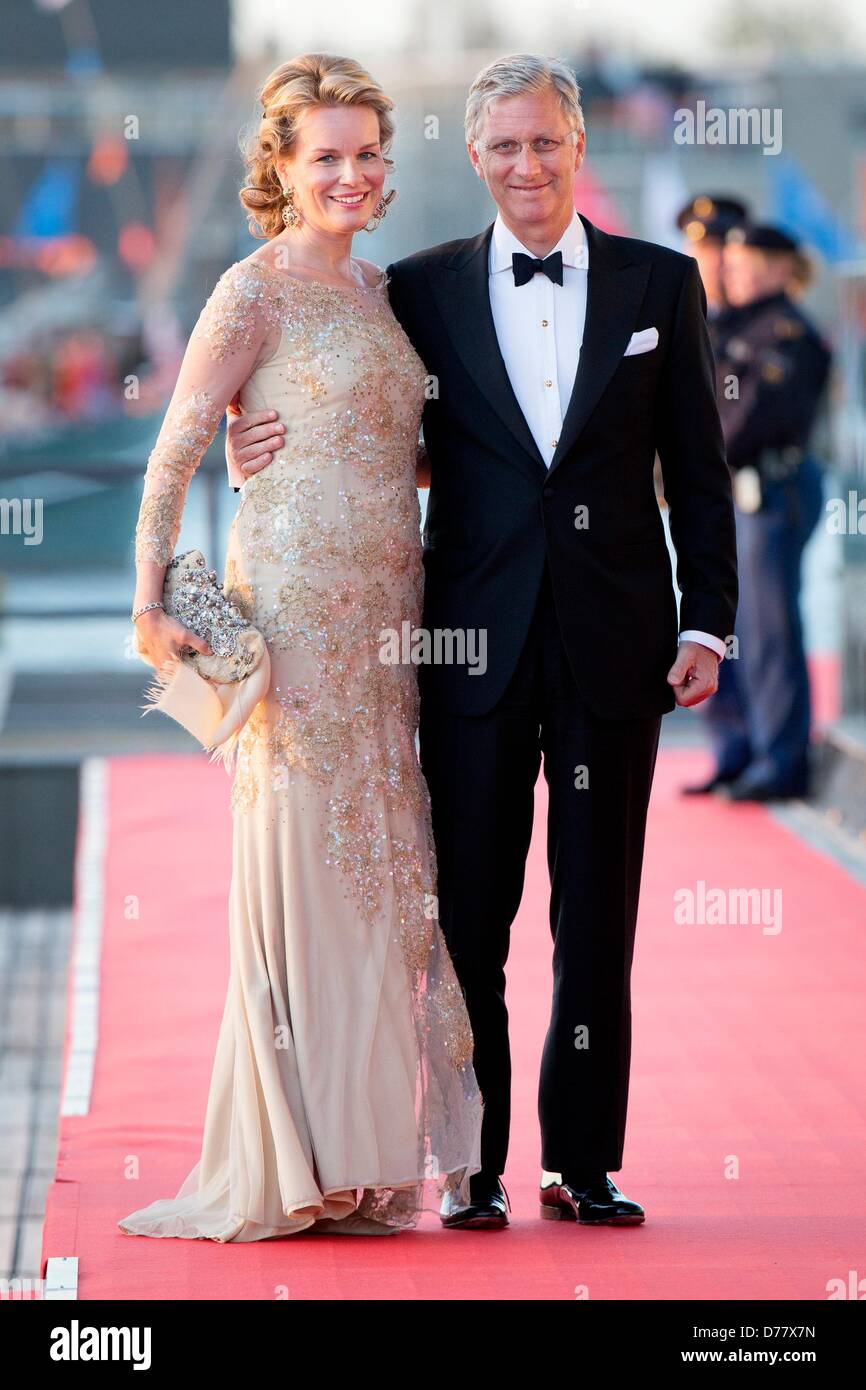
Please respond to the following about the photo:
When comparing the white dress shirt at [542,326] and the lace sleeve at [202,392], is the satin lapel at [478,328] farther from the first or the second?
the lace sleeve at [202,392]

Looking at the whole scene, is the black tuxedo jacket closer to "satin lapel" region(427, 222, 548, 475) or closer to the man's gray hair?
"satin lapel" region(427, 222, 548, 475)

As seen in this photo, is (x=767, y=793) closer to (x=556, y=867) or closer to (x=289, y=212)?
(x=556, y=867)

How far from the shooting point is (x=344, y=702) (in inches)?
111

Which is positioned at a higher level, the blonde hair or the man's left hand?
the blonde hair

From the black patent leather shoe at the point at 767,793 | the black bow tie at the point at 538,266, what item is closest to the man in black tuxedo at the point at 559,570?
the black bow tie at the point at 538,266

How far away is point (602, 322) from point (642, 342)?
61mm

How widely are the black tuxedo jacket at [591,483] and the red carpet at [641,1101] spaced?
756mm

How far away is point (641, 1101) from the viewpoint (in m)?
3.63

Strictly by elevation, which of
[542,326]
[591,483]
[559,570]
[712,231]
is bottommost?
[559,570]

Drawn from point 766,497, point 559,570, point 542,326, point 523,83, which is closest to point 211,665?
point 559,570

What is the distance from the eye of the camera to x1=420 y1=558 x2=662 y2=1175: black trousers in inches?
110

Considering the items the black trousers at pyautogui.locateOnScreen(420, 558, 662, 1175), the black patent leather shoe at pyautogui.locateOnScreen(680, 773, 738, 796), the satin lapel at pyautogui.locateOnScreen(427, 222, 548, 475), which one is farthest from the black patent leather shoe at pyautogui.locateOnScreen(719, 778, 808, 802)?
the satin lapel at pyautogui.locateOnScreen(427, 222, 548, 475)

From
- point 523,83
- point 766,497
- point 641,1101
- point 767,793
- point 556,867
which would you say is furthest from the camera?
point 767,793

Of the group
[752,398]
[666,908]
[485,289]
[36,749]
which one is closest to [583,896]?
[485,289]
